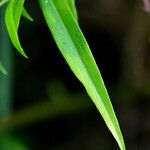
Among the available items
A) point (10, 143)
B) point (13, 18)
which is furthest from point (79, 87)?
point (13, 18)

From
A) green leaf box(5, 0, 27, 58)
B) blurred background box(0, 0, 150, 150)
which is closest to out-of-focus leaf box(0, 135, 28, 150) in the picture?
blurred background box(0, 0, 150, 150)

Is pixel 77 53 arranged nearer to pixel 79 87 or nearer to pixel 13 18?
pixel 13 18

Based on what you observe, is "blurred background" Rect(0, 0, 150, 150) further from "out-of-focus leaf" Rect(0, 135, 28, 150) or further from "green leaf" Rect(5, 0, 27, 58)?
"green leaf" Rect(5, 0, 27, 58)

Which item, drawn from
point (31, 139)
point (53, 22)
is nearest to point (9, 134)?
point (31, 139)

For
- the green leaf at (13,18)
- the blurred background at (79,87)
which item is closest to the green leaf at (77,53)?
the green leaf at (13,18)

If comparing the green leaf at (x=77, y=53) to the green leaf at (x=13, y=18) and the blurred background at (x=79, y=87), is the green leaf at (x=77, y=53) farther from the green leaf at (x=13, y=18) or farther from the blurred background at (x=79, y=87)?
the blurred background at (x=79, y=87)

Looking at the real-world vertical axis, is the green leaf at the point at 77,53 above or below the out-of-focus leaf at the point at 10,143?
above
